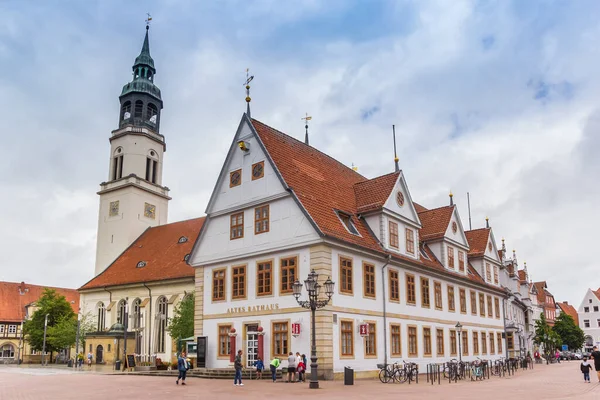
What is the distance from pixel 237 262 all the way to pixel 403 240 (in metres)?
10.0

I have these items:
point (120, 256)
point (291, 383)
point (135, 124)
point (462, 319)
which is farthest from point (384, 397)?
point (135, 124)

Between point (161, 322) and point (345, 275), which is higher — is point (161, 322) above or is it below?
below

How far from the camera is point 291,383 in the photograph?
25312 millimetres

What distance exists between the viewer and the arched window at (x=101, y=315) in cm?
5390

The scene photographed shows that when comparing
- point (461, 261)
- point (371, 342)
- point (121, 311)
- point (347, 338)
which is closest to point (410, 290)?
point (371, 342)

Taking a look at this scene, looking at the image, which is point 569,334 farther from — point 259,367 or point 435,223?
point 259,367

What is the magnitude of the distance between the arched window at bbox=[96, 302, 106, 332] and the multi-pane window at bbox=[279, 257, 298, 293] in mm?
30421

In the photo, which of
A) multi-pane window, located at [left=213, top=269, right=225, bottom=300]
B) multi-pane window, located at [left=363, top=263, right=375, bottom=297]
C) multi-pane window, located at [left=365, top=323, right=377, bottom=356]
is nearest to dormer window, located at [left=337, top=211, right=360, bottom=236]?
multi-pane window, located at [left=363, top=263, right=375, bottom=297]

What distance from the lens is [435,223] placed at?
42281 mm

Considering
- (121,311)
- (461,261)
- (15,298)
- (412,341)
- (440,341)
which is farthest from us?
(15,298)

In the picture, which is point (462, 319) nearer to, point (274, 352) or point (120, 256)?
point (274, 352)

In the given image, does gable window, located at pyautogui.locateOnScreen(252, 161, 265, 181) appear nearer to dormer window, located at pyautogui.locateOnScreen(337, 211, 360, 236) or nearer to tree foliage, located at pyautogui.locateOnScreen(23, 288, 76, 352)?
dormer window, located at pyautogui.locateOnScreen(337, 211, 360, 236)

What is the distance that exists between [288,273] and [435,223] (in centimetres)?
1678

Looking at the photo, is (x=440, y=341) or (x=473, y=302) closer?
(x=440, y=341)
